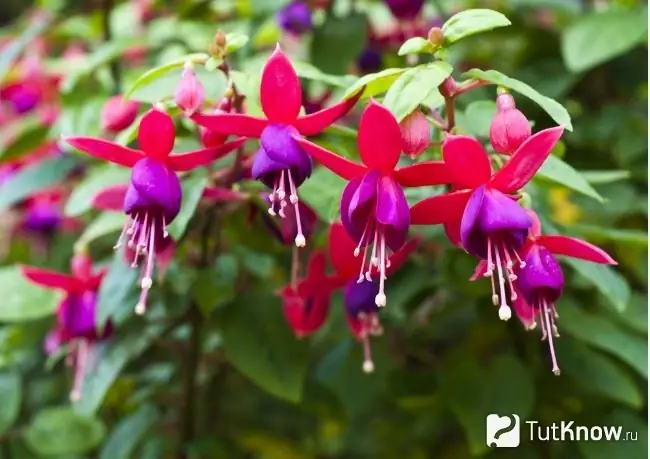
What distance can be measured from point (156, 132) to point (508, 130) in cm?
25

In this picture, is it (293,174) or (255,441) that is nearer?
(293,174)

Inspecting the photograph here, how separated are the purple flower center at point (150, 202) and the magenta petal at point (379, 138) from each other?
145 mm

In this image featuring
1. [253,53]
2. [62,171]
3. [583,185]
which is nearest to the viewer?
[583,185]

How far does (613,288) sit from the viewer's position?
0.81m

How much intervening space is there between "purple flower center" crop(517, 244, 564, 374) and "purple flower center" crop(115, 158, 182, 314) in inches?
10.0

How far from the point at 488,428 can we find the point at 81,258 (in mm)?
474

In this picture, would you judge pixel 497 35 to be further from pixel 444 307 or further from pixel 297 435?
pixel 297 435

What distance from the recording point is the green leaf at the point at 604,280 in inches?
30.6

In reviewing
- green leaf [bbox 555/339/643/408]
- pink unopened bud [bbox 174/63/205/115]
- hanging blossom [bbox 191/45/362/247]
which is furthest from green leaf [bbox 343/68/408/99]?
green leaf [bbox 555/339/643/408]

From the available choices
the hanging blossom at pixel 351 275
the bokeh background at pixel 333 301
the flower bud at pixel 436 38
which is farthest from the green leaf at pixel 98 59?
the flower bud at pixel 436 38

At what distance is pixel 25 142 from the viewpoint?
1.26 m

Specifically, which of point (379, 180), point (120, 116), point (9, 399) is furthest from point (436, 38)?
point (9, 399)

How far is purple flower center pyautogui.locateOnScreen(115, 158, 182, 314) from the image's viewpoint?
1.99 ft

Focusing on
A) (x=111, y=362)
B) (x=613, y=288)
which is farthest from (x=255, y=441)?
(x=613, y=288)
